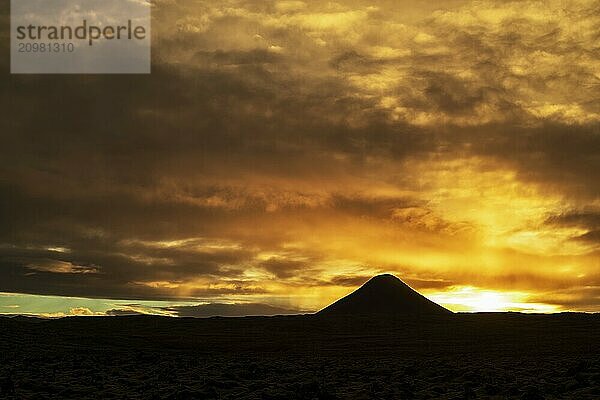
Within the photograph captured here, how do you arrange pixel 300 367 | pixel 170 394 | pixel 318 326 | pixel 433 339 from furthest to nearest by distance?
pixel 318 326, pixel 433 339, pixel 300 367, pixel 170 394

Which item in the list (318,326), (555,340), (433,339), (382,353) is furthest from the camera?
(318,326)

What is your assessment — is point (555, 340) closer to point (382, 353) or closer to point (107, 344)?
point (382, 353)

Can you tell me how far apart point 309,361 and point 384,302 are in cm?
3534

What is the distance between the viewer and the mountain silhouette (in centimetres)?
5323

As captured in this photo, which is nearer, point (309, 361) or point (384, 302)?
point (309, 361)

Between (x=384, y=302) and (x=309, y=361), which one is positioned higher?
(x=384, y=302)

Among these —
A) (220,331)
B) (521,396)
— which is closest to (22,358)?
(521,396)

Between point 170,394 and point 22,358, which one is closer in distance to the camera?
point 170,394

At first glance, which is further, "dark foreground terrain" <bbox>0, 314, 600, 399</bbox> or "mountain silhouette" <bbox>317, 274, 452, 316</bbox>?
"mountain silhouette" <bbox>317, 274, 452, 316</bbox>

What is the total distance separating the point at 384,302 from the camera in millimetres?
55125

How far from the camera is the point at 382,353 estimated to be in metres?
24.7

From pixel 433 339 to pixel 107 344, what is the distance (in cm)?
1632

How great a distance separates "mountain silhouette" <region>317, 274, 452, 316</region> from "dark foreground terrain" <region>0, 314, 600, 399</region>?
1336cm

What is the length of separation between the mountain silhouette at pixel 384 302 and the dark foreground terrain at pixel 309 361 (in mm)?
13361
